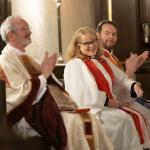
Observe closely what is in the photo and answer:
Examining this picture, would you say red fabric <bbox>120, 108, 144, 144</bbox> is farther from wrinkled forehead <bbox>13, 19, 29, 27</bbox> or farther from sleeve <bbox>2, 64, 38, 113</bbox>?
wrinkled forehead <bbox>13, 19, 29, 27</bbox>

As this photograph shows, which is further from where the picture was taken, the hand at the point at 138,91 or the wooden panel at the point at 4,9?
the wooden panel at the point at 4,9

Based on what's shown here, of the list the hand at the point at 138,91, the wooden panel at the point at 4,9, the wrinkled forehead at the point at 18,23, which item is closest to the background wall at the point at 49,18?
the wooden panel at the point at 4,9

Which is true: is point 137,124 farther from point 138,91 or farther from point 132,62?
point 132,62

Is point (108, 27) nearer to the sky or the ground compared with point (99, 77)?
nearer to the sky

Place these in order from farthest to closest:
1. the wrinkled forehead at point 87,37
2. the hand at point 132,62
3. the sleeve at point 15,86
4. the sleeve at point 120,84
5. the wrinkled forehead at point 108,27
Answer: the wrinkled forehead at point 108,27, the hand at point 132,62, the sleeve at point 120,84, the wrinkled forehead at point 87,37, the sleeve at point 15,86

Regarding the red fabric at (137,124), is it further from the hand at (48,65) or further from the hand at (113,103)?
the hand at (48,65)

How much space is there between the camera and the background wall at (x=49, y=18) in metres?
4.99

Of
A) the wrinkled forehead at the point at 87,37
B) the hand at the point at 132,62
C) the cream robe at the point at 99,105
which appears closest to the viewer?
the cream robe at the point at 99,105

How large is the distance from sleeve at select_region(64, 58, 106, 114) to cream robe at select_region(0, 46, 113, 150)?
483mm

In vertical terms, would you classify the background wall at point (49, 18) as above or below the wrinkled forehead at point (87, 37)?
above

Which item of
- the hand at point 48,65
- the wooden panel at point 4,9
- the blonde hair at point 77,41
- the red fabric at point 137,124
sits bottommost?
the red fabric at point 137,124

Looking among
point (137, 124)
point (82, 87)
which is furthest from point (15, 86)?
point (137, 124)

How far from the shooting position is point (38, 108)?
271 cm

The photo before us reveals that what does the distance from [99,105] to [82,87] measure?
8.2 inches
